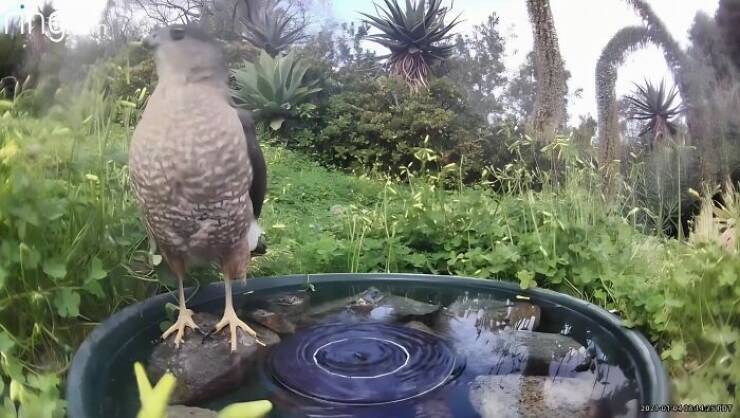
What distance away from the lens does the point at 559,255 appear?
6.96ft

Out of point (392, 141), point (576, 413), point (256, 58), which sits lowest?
point (576, 413)

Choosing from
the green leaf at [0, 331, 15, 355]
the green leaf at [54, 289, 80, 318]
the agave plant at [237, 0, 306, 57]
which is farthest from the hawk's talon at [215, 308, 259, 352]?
the agave plant at [237, 0, 306, 57]

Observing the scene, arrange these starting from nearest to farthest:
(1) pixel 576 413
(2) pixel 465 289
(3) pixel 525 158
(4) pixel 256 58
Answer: (1) pixel 576 413 < (2) pixel 465 289 < (4) pixel 256 58 < (3) pixel 525 158

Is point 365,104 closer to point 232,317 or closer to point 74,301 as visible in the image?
point 232,317

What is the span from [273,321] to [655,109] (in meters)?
1.88

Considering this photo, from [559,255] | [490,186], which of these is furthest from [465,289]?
[490,186]

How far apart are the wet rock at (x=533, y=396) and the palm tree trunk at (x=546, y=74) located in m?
1.62

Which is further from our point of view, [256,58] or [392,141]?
[392,141]

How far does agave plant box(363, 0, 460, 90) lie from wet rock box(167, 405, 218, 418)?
5.52ft

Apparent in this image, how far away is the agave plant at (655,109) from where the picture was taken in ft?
8.79

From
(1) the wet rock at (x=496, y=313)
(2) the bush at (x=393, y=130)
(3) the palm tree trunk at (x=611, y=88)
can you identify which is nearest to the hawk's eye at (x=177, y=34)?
(1) the wet rock at (x=496, y=313)

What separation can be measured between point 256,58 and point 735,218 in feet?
5.10

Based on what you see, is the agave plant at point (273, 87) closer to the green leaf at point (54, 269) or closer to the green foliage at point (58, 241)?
the green foliage at point (58, 241)

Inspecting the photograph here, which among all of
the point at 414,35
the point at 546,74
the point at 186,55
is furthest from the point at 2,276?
the point at 546,74
